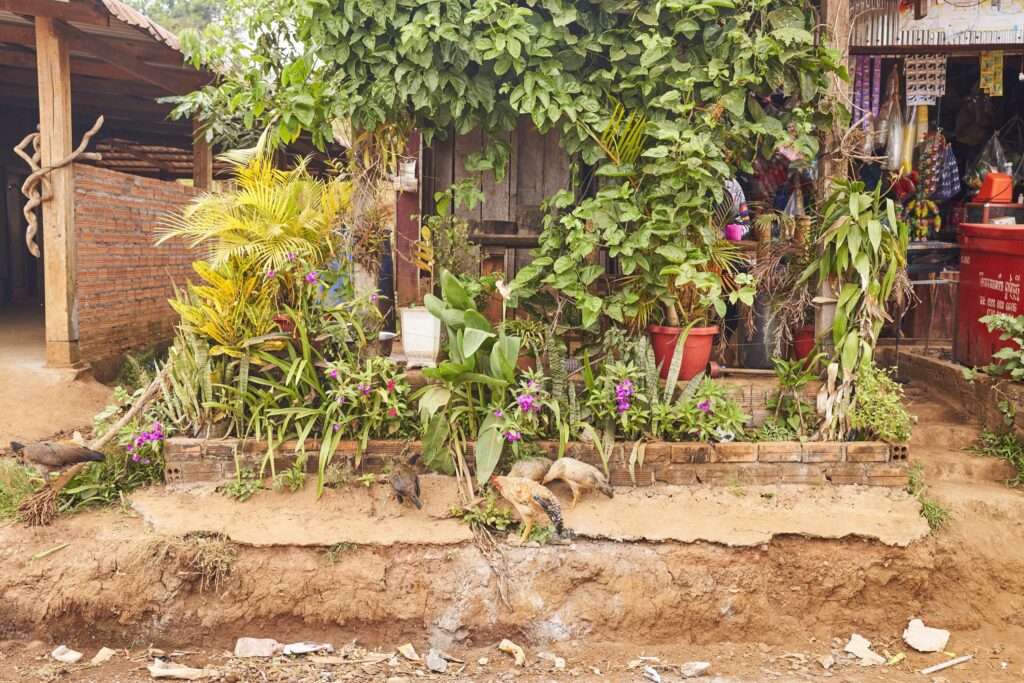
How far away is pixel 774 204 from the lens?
21.0 feet

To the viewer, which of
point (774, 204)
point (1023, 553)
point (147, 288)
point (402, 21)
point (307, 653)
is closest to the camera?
point (307, 653)

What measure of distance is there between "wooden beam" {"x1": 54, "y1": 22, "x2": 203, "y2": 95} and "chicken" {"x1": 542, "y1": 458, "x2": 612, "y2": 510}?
554 centimetres

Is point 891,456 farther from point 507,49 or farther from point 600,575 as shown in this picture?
point 507,49

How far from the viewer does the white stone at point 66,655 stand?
378 centimetres

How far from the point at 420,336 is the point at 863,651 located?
301 cm

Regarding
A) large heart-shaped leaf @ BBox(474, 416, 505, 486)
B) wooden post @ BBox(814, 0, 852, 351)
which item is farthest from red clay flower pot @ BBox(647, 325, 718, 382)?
large heart-shaped leaf @ BBox(474, 416, 505, 486)

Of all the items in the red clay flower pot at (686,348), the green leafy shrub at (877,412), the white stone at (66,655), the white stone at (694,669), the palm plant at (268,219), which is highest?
the palm plant at (268,219)

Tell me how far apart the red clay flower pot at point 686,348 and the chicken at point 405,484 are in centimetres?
160

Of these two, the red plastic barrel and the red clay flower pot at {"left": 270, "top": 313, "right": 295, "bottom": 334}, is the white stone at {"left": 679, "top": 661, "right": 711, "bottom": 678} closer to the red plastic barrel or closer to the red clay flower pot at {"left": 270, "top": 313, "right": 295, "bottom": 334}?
the red clay flower pot at {"left": 270, "top": 313, "right": 295, "bottom": 334}

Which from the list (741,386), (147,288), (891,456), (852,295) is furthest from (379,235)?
(147,288)

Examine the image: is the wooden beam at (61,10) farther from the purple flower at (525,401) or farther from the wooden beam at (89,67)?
the purple flower at (525,401)

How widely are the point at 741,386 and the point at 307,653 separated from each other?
9.48ft

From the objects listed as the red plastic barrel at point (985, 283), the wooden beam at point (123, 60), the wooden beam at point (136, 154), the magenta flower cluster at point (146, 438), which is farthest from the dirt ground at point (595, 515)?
the wooden beam at point (136, 154)

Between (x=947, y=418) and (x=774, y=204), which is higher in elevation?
(x=774, y=204)
